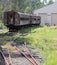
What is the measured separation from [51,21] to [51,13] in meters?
1.43

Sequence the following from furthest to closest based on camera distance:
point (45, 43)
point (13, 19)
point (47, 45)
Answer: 1. point (13, 19)
2. point (45, 43)
3. point (47, 45)

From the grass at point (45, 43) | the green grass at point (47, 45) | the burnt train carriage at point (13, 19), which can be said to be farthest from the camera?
the burnt train carriage at point (13, 19)

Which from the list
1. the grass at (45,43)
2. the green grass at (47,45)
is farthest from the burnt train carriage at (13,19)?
the green grass at (47,45)

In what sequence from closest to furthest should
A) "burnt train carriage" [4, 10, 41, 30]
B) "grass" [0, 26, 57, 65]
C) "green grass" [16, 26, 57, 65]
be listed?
"green grass" [16, 26, 57, 65] → "grass" [0, 26, 57, 65] → "burnt train carriage" [4, 10, 41, 30]

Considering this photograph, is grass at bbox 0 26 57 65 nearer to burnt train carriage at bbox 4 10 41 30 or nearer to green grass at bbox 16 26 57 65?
green grass at bbox 16 26 57 65

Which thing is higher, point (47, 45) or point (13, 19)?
point (13, 19)

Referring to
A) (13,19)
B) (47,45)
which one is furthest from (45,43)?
(13,19)

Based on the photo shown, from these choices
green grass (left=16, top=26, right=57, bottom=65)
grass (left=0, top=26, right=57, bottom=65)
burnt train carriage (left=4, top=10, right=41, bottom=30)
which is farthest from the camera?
burnt train carriage (left=4, top=10, right=41, bottom=30)

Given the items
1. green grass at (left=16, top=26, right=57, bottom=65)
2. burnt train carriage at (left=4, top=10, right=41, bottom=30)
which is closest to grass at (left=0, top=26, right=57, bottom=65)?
green grass at (left=16, top=26, right=57, bottom=65)

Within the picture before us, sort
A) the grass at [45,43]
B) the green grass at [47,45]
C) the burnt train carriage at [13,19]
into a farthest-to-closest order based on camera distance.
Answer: the burnt train carriage at [13,19]
the grass at [45,43]
the green grass at [47,45]

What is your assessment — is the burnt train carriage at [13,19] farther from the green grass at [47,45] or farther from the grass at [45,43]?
the green grass at [47,45]

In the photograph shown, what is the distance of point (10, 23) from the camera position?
31.2m

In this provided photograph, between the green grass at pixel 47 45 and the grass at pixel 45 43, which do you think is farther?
the grass at pixel 45 43

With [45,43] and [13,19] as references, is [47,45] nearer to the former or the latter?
[45,43]
